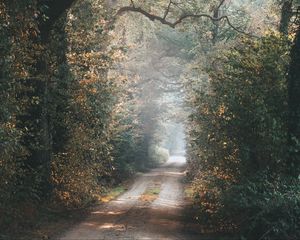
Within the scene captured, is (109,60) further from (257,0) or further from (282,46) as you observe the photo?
(257,0)

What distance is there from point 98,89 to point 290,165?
10.9 metres

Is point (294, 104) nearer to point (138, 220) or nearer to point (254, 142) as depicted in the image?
point (254, 142)

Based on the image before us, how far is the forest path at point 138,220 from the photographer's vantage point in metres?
14.7

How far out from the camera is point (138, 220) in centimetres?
1808

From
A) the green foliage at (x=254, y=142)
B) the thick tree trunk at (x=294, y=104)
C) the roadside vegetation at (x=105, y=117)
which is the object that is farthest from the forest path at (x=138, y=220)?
the thick tree trunk at (x=294, y=104)

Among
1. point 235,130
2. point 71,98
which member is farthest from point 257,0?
point 235,130

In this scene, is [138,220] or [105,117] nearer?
[138,220]

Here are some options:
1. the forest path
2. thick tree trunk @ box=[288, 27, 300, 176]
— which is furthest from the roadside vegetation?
the forest path

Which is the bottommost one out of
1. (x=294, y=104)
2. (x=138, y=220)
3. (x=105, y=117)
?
(x=138, y=220)

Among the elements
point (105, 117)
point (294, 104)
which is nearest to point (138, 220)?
point (105, 117)

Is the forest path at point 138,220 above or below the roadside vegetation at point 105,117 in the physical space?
below

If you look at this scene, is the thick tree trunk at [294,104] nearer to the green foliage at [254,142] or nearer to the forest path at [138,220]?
the green foliage at [254,142]

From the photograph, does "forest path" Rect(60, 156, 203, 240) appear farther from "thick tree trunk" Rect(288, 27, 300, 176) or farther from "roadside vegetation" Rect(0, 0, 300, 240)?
"thick tree trunk" Rect(288, 27, 300, 176)

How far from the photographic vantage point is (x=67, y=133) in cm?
2091
